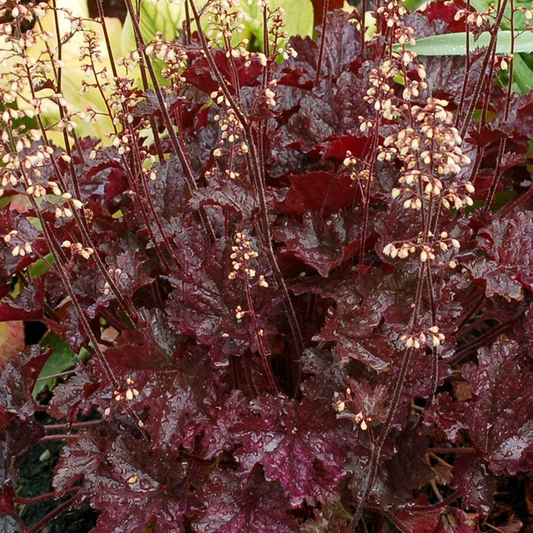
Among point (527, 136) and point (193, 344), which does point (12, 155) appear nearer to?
point (193, 344)

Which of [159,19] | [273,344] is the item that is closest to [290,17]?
[159,19]

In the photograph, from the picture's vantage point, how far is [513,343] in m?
1.12

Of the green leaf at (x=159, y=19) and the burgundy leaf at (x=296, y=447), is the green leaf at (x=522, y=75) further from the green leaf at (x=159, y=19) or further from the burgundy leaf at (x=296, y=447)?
the burgundy leaf at (x=296, y=447)

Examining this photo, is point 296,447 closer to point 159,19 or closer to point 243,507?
point 243,507

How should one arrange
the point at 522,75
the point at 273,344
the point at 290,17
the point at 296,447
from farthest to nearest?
the point at 290,17
the point at 522,75
the point at 273,344
the point at 296,447

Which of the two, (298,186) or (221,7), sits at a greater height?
(221,7)

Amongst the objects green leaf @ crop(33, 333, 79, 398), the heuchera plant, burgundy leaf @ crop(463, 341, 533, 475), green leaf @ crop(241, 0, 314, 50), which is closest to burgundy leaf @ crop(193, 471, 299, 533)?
the heuchera plant

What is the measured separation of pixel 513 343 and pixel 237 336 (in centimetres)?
49

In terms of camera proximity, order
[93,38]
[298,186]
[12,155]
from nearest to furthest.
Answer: [12,155] → [93,38] → [298,186]

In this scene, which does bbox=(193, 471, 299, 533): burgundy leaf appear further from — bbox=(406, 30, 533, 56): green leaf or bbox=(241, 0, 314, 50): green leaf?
bbox=(241, 0, 314, 50): green leaf

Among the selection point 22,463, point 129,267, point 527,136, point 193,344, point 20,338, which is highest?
point 527,136

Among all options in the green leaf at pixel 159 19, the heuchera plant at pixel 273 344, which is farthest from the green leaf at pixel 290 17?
the heuchera plant at pixel 273 344

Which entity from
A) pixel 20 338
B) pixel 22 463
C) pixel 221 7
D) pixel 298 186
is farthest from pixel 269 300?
pixel 22 463

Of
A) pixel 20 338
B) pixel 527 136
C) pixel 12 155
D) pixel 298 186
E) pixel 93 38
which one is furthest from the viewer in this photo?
pixel 20 338
